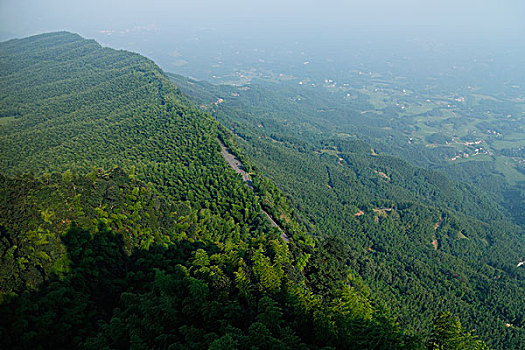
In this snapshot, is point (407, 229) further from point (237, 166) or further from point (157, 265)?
point (157, 265)

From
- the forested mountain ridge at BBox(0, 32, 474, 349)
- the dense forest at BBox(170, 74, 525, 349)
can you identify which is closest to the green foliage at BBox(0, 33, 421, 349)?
the forested mountain ridge at BBox(0, 32, 474, 349)

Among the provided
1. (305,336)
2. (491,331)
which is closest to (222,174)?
(305,336)

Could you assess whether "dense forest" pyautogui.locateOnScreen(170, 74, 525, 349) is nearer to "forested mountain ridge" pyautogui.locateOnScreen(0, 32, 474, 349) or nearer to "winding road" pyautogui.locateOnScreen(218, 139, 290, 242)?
"winding road" pyautogui.locateOnScreen(218, 139, 290, 242)

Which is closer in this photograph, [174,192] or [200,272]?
[200,272]

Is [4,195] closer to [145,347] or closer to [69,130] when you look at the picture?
[145,347]

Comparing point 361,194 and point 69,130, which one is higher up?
point 69,130

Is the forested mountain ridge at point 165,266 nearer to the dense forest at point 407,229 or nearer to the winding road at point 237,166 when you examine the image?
the winding road at point 237,166

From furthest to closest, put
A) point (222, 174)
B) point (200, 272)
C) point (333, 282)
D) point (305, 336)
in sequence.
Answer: point (222, 174) → point (333, 282) → point (200, 272) → point (305, 336)
